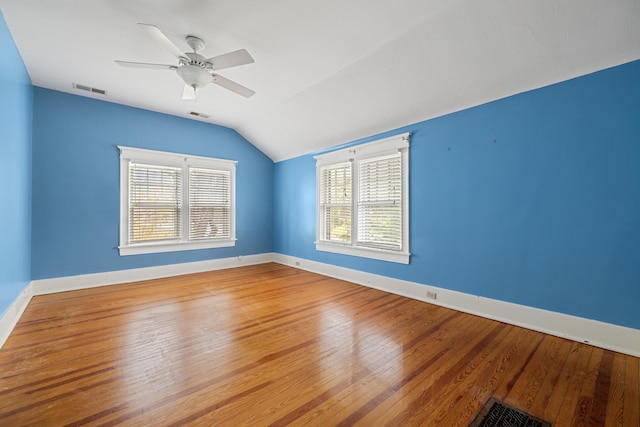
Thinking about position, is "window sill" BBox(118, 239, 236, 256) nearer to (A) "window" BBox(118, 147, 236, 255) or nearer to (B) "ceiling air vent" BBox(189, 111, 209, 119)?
(A) "window" BBox(118, 147, 236, 255)

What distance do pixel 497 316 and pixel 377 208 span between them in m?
2.11

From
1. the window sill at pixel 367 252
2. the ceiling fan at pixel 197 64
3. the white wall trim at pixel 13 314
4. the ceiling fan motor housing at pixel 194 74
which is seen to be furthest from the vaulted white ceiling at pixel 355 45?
the white wall trim at pixel 13 314

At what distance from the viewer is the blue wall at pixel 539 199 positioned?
231 cm

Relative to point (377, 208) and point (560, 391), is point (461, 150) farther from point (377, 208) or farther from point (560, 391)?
point (560, 391)

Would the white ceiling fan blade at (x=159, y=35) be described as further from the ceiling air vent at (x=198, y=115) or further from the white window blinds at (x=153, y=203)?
the white window blinds at (x=153, y=203)

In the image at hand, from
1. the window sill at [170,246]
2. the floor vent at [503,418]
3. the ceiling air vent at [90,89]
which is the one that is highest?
the ceiling air vent at [90,89]

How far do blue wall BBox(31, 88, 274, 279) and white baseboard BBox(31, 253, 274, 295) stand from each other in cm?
9

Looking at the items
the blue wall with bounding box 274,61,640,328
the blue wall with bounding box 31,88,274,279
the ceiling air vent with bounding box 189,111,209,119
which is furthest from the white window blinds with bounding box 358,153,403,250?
the blue wall with bounding box 31,88,274,279

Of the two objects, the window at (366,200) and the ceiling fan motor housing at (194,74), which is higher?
the ceiling fan motor housing at (194,74)

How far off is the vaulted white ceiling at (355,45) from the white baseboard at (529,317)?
2.35m

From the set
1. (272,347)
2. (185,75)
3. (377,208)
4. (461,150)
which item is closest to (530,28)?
(461,150)

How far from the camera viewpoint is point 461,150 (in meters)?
3.32

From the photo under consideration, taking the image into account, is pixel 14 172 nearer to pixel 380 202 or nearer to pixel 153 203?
pixel 153 203

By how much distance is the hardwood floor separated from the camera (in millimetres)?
1582
